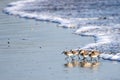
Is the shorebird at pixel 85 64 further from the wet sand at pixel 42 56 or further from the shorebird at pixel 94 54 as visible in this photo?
the shorebird at pixel 94 54

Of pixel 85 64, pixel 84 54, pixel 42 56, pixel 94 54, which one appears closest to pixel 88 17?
pixel 42 56

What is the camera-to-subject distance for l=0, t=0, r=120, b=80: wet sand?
15.4 meters

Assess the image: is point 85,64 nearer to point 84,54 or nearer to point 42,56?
point 84,54

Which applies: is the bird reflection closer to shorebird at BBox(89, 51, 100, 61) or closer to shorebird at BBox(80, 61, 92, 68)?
shorebird at BBox(80, 61, 92, 68)

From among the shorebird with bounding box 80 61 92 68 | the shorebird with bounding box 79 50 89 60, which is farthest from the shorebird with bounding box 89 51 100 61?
the shorebird with bounding box 80 61 92 68

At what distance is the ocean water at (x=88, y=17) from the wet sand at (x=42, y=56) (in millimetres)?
644

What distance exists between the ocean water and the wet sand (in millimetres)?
644

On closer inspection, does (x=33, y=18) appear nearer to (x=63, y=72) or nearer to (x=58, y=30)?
(x=58, y=30)

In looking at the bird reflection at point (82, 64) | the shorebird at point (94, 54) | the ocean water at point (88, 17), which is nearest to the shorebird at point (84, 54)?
the shorebird at point (94, 54)

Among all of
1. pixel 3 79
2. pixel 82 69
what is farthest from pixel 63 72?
pixel 3 79

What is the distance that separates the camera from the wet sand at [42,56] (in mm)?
15391

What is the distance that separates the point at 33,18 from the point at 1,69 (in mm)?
15535

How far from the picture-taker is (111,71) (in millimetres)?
15523

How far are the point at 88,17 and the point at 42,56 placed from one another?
1139 cm
